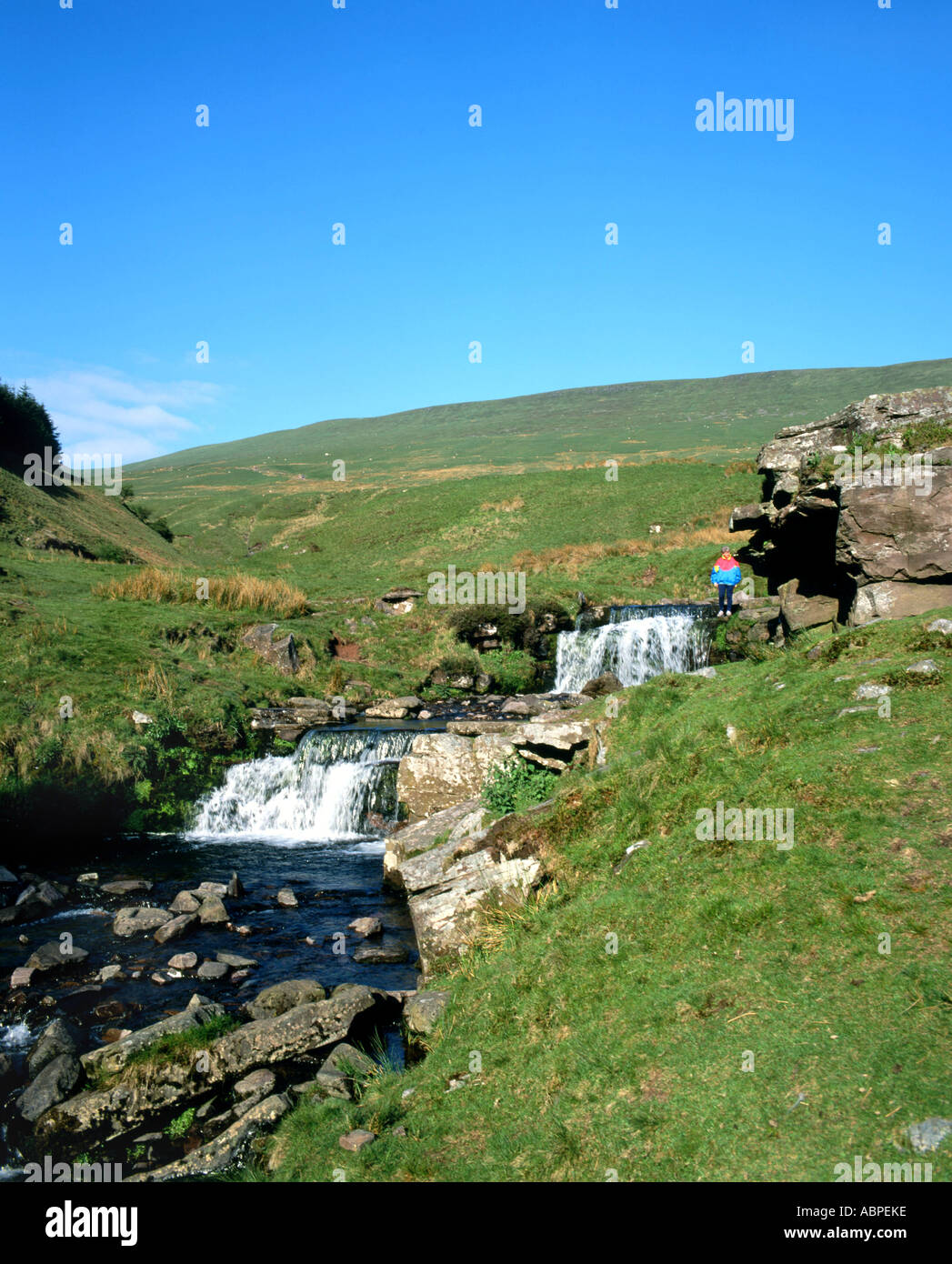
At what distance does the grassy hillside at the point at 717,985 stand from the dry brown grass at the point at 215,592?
2623 centimetres

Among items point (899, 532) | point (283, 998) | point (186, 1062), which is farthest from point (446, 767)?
point (899, 532)

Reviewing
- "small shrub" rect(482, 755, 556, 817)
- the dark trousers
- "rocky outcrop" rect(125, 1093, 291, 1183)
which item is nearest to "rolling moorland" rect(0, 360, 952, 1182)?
"rocky outcrop" rect(125, 1093, 291, 1183)

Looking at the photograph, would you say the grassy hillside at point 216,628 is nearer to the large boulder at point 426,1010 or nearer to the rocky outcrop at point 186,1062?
the rocky outcrop at point 186,1062

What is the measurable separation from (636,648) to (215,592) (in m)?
18.4

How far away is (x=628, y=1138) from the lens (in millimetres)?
5848

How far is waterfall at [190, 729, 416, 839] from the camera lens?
69.1 ft

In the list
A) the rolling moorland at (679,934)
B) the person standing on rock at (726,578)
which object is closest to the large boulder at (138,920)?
the rolling moorland at (679,934)

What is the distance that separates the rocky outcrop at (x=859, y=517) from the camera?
13.9 metres

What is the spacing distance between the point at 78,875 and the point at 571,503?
54.8 m

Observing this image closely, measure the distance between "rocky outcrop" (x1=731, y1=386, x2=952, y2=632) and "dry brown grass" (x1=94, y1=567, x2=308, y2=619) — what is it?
21126 millimetres

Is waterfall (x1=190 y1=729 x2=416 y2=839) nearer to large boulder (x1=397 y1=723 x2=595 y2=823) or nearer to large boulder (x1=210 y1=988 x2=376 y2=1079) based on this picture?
large boulder (x1=397 y1=723 x2=595 y2=823)
